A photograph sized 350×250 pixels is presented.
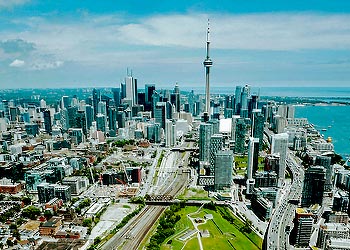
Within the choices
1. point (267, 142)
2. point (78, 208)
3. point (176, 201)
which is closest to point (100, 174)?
point (78, 208)

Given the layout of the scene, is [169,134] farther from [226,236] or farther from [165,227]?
[226,236]

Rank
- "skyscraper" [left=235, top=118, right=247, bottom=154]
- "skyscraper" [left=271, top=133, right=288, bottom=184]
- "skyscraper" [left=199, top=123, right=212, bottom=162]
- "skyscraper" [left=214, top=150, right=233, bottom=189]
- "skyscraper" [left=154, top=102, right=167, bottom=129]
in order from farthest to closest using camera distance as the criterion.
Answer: "skyscraper" [left=154, top=102, right=167, bottom=129] < "skyscraper" [left=235, top=118, right=247, bottom=154] < "skyscraper" [left=199, top=123, right=212, bottom=162] < "skyscraper" [left=271, top=133, right=288, bottom=184] < "skyscraper" [left=214, top=150, right=233, bottom=189]

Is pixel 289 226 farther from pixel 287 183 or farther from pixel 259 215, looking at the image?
pixel 287 183

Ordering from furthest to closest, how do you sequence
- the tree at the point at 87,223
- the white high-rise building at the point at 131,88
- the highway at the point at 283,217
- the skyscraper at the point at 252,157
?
the white high-rise building at the point at 131,88 < the skyscraper at the point at 252,157 < the tree at the point at 87,223 < the highway at the point at 283,217

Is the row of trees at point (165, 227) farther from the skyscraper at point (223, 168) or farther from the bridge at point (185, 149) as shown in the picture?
the bridge at point (185, 149)

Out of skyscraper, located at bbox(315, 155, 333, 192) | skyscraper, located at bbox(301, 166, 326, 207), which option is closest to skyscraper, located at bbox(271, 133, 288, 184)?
skyscraper, located at bbox(315, 155, 333, 192)

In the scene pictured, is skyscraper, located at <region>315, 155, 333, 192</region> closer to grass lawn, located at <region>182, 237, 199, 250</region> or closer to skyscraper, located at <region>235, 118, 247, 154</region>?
skyscraper, located at <region>235, 118, 247, 154</region>

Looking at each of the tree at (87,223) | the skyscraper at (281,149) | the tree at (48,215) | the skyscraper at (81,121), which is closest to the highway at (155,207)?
the tree at (87,223)
